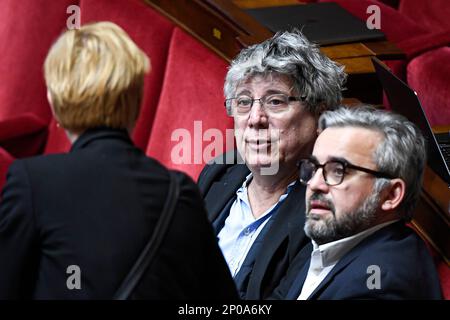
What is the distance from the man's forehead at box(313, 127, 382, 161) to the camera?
34.5 inches

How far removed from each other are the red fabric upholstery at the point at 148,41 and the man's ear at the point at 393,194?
20.0 inches

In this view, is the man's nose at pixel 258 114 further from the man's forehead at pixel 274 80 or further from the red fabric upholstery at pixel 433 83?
the red fabric upholstery at pixel 433 83

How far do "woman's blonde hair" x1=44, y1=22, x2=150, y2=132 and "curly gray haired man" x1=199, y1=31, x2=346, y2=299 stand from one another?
0.35 meters

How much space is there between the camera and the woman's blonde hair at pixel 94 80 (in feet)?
2.22

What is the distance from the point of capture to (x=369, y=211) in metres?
0.86

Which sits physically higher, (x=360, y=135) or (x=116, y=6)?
(x=116, y=6)

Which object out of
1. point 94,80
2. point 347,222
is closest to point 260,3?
point 347,222

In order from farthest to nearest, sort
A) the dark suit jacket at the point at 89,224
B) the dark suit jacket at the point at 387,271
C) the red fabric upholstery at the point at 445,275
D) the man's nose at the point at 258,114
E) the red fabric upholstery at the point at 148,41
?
the red fabric upholstery at the point at 148,41 → the man's nose at the point at 258,114 → the red fabric upholstery at the point at 445,275 → the dark suit jacket at the point at 387,271 → the dark suit jacket at the point at 89,224

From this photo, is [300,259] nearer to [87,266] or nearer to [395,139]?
[395,139]

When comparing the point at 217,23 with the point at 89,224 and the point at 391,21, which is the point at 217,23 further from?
the point at 89,224

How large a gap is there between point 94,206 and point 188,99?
24.8 inches

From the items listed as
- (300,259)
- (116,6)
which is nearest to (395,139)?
(300,259)

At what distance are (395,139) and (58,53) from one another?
32 centimetres

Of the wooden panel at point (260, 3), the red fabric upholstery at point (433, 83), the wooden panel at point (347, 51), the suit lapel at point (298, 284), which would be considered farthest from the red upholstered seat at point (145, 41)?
the suit lapel at point (298, 284)
